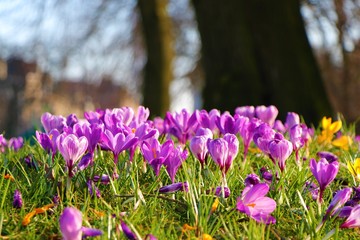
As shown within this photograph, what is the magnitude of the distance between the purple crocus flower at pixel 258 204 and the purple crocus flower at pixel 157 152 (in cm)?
36

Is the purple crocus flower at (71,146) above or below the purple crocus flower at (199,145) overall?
above

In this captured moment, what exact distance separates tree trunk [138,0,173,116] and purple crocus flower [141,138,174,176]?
10.0 meters

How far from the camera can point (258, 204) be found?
1813 mm

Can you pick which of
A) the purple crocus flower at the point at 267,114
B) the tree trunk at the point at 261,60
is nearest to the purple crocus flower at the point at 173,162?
the purple crocus flower at the point at 267,114

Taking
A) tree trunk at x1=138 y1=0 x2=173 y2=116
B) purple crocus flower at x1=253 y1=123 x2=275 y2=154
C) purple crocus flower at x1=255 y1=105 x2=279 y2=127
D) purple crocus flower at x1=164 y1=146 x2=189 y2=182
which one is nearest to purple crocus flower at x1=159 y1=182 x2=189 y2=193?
purple crocus flower at x1=164 y1=146 x2=189 y2=182

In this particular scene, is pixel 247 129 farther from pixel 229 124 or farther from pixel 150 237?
pixel 150 237

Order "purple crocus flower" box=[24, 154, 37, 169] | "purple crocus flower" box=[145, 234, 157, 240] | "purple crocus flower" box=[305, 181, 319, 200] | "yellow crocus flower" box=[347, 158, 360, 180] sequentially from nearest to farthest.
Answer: "purple crocus flower" box=[145, 234, 157, 240] < "purple crocus flower" box=[305, 181, 319, 200] < "yellow crocus flower" box=[347, 158, 360, 180] < "purple crocus flower" box=[24, 154, 37, 169]

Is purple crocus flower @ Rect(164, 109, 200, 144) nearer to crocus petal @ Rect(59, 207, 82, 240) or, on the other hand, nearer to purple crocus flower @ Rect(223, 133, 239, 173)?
purple crocus flower @ Rect(223, 133, 239, 173)

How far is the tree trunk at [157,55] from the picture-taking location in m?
12.4

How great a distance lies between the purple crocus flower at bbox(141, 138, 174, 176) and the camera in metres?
2.02

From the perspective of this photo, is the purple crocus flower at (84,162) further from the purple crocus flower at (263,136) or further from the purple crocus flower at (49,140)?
the purple crocus flower at (263,136)

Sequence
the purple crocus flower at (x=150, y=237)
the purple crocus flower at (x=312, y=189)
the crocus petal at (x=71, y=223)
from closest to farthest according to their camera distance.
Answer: the crocus petal at (x=71, y=223) < the purple crocus flower at (x=150, y=237) < the purple crocus flower at (x=312, y=189)

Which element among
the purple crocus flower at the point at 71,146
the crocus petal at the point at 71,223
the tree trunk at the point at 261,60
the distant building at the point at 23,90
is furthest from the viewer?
the distant building at the point at 23,90

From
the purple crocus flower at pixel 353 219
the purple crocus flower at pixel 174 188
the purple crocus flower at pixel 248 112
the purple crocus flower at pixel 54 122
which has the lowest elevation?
the purple crocus flower at pixel 353 219
